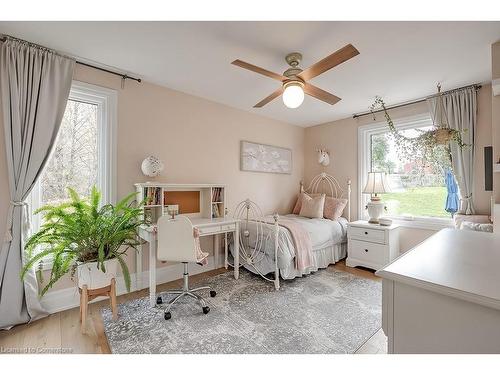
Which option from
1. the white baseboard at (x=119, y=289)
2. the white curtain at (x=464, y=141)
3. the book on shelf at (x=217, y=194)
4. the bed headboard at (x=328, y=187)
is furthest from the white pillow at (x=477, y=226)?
the white baseboard at (x=119, y=289)

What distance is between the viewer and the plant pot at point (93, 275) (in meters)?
1.94

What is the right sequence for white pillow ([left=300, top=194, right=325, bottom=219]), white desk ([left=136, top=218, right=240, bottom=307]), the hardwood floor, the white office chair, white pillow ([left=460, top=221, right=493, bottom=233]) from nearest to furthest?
the hardwood floor → the white office chair → white desk ([left=136, top=218, right=240, bottom=307]) → white pillow ([left=460, top=221, right=493, bottom=233]) → white pillow ([left=300, top=194, right=325, bottom=219])

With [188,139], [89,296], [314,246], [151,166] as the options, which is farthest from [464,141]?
[89,296]

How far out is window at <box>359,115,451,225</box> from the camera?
127 inches

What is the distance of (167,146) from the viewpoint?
9.71ft

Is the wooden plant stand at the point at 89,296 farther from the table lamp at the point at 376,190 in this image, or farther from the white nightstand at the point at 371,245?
the table lamp at the point at 376,190

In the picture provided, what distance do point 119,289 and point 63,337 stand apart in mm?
721

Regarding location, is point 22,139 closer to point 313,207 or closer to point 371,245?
point 313,207

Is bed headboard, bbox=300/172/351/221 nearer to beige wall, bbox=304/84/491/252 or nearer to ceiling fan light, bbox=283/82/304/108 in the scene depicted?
beige wall, bbox=304/84/491/252

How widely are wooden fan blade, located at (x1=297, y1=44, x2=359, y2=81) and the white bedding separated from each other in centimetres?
174

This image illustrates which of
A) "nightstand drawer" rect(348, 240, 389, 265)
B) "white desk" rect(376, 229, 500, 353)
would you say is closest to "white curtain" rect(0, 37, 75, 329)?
"white desk" rect(376, 229, 500, 353)

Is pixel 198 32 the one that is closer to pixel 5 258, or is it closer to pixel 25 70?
pixel 25 70
